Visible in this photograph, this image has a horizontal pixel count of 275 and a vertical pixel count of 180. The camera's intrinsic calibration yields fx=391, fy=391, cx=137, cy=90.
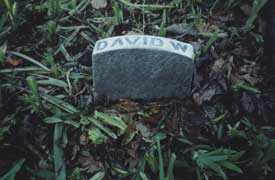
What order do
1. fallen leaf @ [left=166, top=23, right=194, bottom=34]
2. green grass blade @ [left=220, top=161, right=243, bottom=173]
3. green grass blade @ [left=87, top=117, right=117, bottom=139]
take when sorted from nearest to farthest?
1. green grass blade @ [left=220, top=161, right=243, bottom=173]
2. green grass blade @ [left=87, top=117, right=117, bottom=139]
3. fallen leaf @ [left=166, top=23, right=194, bottom=34]

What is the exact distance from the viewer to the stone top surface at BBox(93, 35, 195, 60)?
115 cm

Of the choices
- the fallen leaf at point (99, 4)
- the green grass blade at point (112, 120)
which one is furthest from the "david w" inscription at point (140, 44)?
the fallen leaf at point (99, 4)

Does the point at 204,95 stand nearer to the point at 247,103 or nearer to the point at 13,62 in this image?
the point at 247,103

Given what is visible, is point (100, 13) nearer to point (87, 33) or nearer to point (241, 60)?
point (87, 33)

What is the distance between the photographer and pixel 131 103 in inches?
53.5

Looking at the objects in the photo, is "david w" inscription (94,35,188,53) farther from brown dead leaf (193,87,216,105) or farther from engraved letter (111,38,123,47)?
brown dead leaf (193,87,216,105)

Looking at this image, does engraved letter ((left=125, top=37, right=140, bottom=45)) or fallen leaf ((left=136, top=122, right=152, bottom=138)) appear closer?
engraved letter ((left=125, top=37, right=140, bottom=45))

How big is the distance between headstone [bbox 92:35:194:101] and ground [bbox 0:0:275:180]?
0.17 feet

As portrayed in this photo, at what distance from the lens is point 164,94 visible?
1.35m

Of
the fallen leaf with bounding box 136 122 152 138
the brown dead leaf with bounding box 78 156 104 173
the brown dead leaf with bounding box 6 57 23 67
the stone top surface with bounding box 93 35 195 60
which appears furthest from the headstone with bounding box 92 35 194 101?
the brown dead leaf with bounding box 6 57 23 67

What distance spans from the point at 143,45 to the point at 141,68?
11cm

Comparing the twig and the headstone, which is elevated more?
the twig

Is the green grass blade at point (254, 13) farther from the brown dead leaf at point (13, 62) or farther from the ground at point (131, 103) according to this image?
the brown dead leaf at point (13, 62)

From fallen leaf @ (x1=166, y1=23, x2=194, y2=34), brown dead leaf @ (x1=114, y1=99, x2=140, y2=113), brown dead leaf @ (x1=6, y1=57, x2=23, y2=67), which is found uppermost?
fallen leaf @ (x1=166, y1=23, x2=194, y2=34)
